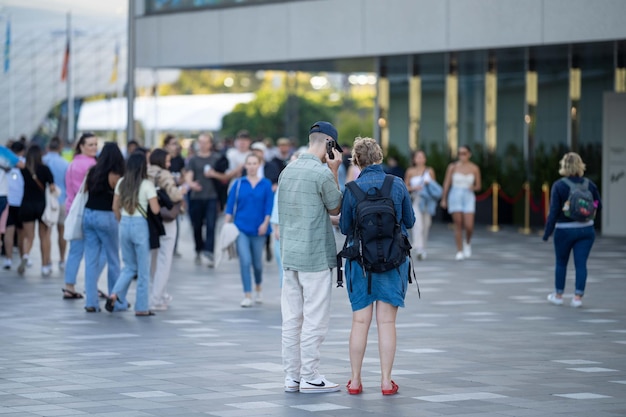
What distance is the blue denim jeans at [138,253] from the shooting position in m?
13.7

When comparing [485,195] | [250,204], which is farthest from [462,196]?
[485,195]

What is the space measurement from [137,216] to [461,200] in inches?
355

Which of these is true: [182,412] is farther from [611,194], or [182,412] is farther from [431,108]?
[431,108]

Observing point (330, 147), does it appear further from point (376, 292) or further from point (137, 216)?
point (137, 216)

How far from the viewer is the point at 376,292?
9023mm

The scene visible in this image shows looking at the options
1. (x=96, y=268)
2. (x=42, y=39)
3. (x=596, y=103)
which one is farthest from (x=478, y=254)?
(x=42, y=39)

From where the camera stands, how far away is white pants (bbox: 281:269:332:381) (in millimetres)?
9109

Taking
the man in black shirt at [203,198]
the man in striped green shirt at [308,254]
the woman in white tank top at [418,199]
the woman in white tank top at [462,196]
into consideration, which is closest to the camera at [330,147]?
the man in striped green shirt at [308,254]

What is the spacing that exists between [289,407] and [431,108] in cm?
2410

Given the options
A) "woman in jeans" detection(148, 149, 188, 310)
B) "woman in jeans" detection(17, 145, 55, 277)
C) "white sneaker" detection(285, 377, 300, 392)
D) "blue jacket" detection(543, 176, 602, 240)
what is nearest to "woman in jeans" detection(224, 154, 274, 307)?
"woman in jeans" detection(148, 149, 188, 310)

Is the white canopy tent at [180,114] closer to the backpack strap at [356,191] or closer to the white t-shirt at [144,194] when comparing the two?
the white t-shirt at [144,194]

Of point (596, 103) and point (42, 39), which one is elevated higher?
point (42, 39)

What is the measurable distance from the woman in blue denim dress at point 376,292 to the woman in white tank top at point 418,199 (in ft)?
40.1

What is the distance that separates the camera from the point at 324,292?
9.16 metres
